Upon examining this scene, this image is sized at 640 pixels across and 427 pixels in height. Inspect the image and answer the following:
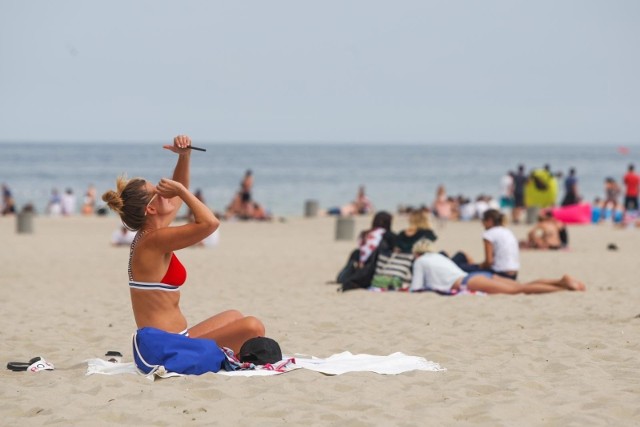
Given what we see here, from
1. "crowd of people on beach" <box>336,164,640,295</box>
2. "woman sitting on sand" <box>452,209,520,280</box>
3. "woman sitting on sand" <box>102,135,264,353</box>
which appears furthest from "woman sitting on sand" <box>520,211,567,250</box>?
"woman sitting on sand" <box>102,135,264,353</box>

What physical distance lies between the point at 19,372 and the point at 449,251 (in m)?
13.8

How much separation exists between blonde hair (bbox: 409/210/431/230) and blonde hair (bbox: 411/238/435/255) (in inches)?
20.2

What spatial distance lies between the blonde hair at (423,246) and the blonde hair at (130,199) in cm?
566

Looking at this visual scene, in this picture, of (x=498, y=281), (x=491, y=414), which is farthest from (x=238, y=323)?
(x=498, y=281)

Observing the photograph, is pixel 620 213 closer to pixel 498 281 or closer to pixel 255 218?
A: pixel 255 218

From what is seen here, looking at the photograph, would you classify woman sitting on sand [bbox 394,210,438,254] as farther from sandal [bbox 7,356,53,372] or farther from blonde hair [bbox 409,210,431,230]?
sandal [bbox 7,356,53,372]

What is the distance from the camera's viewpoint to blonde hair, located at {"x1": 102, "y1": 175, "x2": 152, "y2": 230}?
6.89m

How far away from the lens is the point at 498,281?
476 inches

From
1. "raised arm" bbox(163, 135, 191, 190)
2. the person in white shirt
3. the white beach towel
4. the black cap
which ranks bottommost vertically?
the white beach towel

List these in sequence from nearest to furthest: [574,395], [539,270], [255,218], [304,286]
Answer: [574,395] → [304,286] → [539,270] → [255,218]

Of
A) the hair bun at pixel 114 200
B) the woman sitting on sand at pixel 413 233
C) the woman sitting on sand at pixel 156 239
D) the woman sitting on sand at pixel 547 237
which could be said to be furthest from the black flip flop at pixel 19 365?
the woman sitting on sand at pixel 547 237

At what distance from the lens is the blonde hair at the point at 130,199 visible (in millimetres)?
6895

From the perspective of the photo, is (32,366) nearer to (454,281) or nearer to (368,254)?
(454,281)

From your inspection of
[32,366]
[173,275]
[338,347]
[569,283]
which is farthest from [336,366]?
[569,283]
